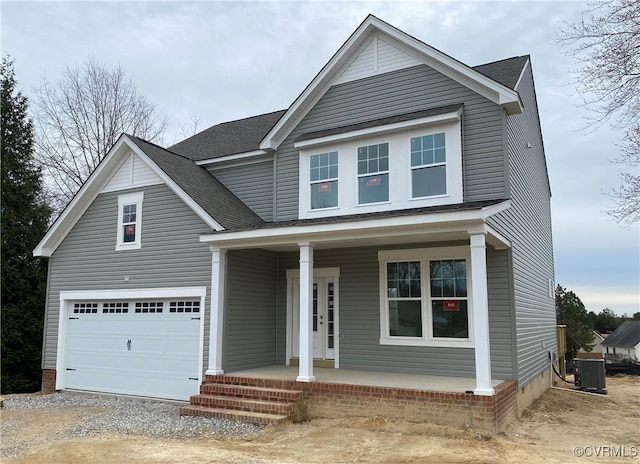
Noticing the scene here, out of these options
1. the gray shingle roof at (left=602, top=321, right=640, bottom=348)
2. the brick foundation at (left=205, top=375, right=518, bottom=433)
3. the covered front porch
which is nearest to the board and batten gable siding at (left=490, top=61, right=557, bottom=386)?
the covered front porch

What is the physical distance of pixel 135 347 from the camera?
37.9 ft

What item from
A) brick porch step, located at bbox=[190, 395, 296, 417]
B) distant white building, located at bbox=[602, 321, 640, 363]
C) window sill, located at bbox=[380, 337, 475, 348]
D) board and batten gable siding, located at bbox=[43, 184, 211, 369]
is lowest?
distant white building, located at bbox=[602, 321, 640, 363]

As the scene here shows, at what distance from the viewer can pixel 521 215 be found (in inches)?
439

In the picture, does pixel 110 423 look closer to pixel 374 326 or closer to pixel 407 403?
pixel 407 403

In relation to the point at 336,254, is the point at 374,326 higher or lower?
lower

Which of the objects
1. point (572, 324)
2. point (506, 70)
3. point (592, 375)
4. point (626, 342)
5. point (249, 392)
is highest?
point (506, 70)

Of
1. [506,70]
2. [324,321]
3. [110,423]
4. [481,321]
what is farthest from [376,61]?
[110,423]

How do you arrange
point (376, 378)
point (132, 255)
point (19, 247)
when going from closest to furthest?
point (376, 378)
point (132, 255)
point (19, 247)

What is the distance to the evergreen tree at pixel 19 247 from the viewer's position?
47.7ft

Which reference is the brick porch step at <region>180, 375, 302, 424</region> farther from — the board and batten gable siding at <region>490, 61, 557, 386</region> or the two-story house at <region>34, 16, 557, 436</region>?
the board and batten gable siding at <region>490, 61, 557, 386</region>

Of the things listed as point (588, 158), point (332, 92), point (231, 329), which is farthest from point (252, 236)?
point (588, 158)

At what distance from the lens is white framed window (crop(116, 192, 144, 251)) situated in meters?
11.9

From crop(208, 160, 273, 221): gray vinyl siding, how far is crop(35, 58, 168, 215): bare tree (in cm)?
1207

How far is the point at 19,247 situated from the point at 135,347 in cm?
661
